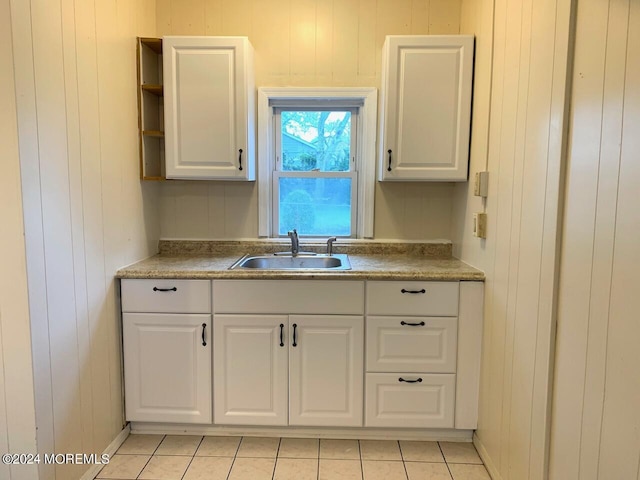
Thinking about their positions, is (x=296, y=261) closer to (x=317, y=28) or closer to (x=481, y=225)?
(x=481, y=225)

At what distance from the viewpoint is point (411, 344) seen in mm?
2059

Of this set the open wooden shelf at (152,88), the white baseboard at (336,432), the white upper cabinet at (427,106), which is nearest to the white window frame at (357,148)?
the white upper cabinet at (427,106)

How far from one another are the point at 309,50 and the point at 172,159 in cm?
107

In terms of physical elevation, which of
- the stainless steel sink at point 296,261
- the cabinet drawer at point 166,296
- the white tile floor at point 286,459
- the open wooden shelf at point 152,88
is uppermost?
the open wooden shelf at point 152,88

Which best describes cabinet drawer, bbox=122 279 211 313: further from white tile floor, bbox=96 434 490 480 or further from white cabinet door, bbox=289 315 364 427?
white tile floor, bbox=96 434 490 480

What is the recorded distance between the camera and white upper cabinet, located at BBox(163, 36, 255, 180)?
225cm

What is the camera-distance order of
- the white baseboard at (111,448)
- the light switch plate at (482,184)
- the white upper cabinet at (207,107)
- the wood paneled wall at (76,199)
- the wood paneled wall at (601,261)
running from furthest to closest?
the white upper cabinet at (207,107) → the light switch plate at (482,184) → the white baseboard at (111,448) → the wood paneled wall at (76,199) → the wood paneled wall at (601,261)

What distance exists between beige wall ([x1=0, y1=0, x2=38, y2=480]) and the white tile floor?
1.75ft

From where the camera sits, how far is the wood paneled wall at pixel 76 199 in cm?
144

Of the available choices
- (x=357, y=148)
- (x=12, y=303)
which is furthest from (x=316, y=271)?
(x=12, y=303)

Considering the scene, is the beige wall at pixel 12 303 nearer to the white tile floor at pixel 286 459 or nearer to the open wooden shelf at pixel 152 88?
the white tile floor at pixel 286 459

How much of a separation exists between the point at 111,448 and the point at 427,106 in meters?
2.38

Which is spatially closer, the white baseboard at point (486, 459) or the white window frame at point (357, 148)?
the white baseboard at point (486, 459)

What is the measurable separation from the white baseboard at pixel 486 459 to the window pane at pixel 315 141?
172 cm
